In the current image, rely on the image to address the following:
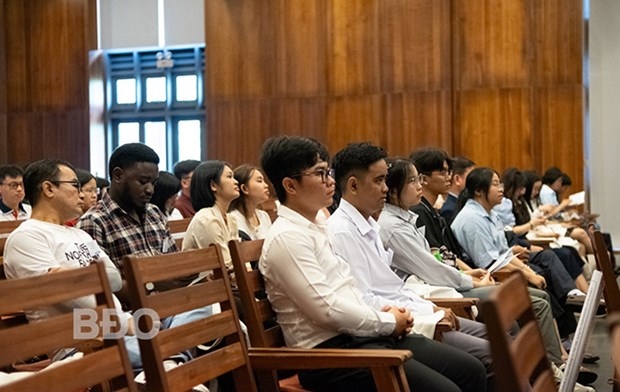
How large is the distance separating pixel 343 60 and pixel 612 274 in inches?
305

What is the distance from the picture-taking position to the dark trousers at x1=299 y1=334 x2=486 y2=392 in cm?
253

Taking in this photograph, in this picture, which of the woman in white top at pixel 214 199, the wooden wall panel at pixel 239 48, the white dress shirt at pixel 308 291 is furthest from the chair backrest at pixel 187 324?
the wooden wall panel at pixel 239 48

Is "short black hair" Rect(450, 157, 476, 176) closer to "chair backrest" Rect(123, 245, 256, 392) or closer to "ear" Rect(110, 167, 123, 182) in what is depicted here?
"ear" Rect(110, 167, 123, 182)

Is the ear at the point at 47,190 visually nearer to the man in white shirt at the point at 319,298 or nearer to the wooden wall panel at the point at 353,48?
the man in white shirt at the point at 319,298

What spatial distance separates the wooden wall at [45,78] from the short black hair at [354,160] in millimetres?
8832

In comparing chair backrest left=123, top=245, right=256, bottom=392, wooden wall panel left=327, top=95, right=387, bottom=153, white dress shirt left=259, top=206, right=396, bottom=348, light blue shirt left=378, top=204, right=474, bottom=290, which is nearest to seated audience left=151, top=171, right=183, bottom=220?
light blue shirt left=378, top=204, right=474, bottom=290

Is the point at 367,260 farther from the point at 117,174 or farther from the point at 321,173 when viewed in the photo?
the point at 117,174

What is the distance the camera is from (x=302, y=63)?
10.5m

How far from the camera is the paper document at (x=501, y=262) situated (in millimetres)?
4703

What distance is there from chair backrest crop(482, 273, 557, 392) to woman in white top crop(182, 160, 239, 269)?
273 centimetres

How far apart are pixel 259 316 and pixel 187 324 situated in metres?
0.38

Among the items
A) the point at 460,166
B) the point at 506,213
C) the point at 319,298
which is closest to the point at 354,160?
the point at 319,298

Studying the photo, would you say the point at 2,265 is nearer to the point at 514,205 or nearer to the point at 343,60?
the point at 514,205

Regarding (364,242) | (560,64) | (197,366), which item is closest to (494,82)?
(560,64)
